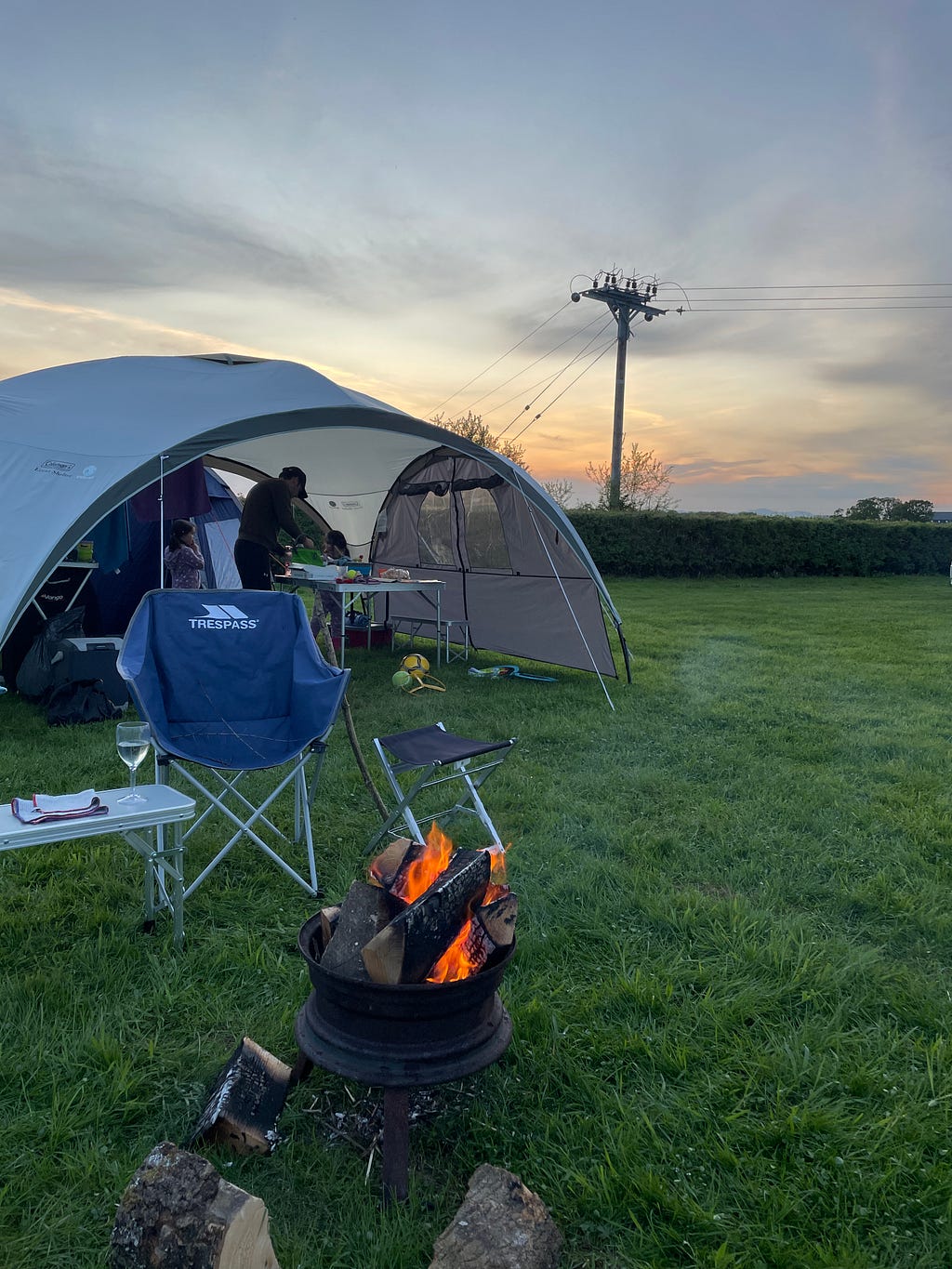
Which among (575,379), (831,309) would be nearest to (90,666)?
(575,379)

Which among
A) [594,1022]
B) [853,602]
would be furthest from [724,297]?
[594,1022]

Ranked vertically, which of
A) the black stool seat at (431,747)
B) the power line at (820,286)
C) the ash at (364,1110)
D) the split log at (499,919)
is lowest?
the ash at (364,1110)

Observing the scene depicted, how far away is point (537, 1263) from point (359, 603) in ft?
26.5

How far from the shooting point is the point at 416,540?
8.38 meters

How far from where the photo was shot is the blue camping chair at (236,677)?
3.13 metres

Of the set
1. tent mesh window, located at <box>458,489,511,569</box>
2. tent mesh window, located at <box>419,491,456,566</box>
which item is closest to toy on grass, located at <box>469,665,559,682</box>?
tent mesh window, located at <box>458,489,511,569</box>

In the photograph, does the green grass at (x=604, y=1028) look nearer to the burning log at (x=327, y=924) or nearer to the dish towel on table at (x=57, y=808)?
the burning log at (x=327, y=924)

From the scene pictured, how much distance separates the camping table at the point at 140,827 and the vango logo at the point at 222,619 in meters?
0.97

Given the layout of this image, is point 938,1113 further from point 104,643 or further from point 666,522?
point 666,522

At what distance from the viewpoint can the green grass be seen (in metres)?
1.55

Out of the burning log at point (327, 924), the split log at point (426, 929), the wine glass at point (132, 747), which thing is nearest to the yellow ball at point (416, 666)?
the wine glass at point (132, 747)

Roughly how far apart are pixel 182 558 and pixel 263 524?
906mm

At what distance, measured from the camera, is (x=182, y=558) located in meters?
7.11

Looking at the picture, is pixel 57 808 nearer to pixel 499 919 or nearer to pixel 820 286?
pixel 499 919
